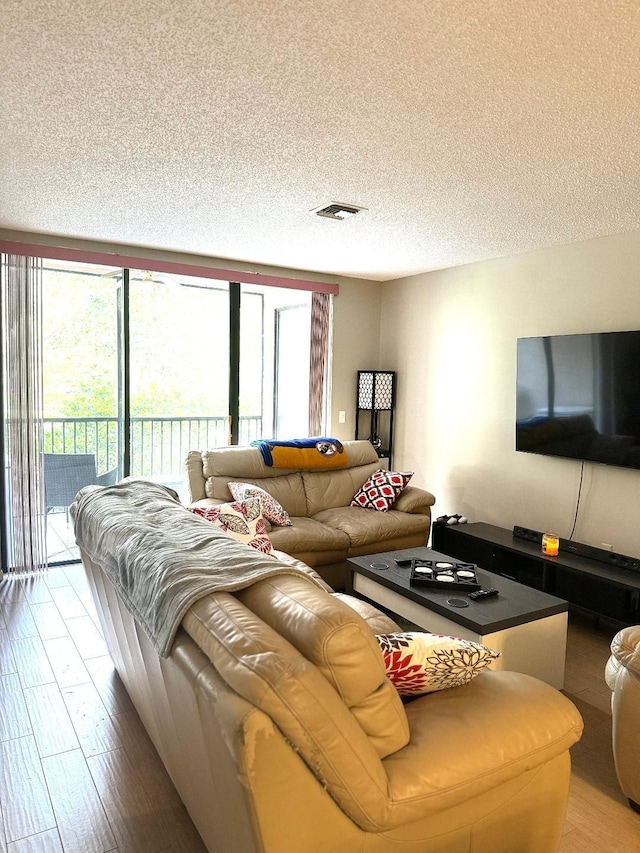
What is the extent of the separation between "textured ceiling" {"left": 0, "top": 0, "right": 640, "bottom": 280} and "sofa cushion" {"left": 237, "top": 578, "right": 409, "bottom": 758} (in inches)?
61.0

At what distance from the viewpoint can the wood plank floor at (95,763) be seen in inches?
75.1

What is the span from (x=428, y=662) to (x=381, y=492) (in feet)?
9.72

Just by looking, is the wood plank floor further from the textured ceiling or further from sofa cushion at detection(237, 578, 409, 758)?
the textured ceiling

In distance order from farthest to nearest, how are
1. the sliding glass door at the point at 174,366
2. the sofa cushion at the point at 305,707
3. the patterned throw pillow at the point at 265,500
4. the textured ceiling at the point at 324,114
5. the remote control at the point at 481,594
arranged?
the sliding glass door at the point at 174,366 < the patterned throw pillow at the point at 265,500 < the remote control at the point at 481,594 < the textured ceiling at the point at 324,114 < the sofa cushion at the point at 305,707

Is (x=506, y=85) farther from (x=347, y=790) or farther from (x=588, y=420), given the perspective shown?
(x=588, y=420)

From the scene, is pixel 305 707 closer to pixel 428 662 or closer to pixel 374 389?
pixel 428 662

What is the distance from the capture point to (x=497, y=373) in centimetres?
468

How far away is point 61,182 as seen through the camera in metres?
3.08

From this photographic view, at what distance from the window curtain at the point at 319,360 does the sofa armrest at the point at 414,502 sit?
1324 millimetres

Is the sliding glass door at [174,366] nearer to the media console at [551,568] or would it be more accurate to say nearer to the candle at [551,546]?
the media console at [551,568]

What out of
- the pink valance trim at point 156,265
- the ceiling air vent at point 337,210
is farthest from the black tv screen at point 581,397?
the pink valance trim at point 156,265

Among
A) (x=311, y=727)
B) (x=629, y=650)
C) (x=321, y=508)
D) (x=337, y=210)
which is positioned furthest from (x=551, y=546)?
(x=311, y=727)

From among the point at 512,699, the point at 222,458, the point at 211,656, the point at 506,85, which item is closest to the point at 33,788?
the point at 211,656

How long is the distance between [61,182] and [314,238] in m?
1.70
